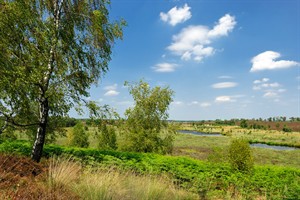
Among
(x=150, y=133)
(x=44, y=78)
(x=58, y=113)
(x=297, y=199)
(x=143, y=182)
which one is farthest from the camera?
(x=150, y=133)

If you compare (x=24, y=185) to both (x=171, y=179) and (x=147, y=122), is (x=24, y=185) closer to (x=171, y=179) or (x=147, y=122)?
(x=171, y=179)

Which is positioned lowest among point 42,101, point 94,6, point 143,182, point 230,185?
point 230,185

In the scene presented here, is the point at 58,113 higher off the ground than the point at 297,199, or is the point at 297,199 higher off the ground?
the point at 58,113

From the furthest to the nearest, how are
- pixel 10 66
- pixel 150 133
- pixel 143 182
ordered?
pixel 150 133
pixel 10 66
pixel 143 182

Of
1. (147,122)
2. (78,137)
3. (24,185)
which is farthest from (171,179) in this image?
(78,137)

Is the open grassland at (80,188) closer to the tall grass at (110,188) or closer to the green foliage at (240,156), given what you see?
the tall grass at (110,188)

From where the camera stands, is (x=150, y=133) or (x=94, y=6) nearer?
(x=94, y=6)

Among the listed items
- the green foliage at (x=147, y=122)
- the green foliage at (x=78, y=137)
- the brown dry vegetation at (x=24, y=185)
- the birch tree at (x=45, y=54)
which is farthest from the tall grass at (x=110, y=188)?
the green foliage at (x=78, y=137)

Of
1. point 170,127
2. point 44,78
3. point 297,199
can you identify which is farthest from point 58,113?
point 170,127

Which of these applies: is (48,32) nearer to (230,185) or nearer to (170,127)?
(230,185)

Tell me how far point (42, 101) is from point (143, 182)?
607cm

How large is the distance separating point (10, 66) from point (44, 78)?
126 centimetres

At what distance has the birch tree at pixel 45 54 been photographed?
855cm

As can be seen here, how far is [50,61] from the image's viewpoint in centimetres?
962
